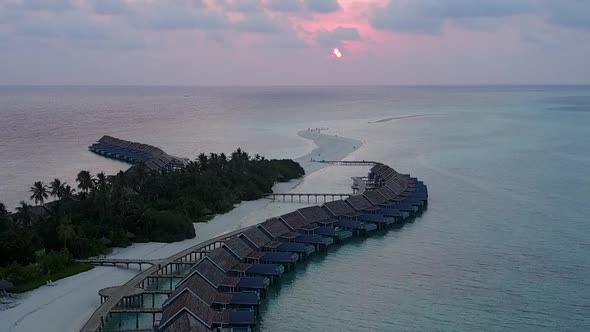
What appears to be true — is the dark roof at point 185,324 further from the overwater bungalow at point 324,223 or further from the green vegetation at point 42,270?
the overwater bungalow at point 324,223

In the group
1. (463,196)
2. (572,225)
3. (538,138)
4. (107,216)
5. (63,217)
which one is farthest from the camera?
(538,138)

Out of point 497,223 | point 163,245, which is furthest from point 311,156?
point 163,245

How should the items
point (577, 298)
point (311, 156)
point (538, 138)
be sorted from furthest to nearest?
point (538, 138), point (311, 156), point (577, 298)

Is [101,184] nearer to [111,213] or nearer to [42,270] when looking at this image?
[111,213]

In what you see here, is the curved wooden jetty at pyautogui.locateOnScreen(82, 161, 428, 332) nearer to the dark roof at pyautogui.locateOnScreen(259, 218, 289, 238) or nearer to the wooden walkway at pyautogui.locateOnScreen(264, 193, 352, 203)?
the dark roof at pyautogui.locateOnScreen(259, 218, 289, 238)

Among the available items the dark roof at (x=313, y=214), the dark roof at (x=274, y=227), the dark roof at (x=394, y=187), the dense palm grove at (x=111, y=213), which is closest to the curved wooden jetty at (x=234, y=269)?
the dark roof at (x=313, y=214)

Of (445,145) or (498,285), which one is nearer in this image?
(498,285)

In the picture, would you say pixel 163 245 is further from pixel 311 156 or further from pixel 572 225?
pixel 311 156
